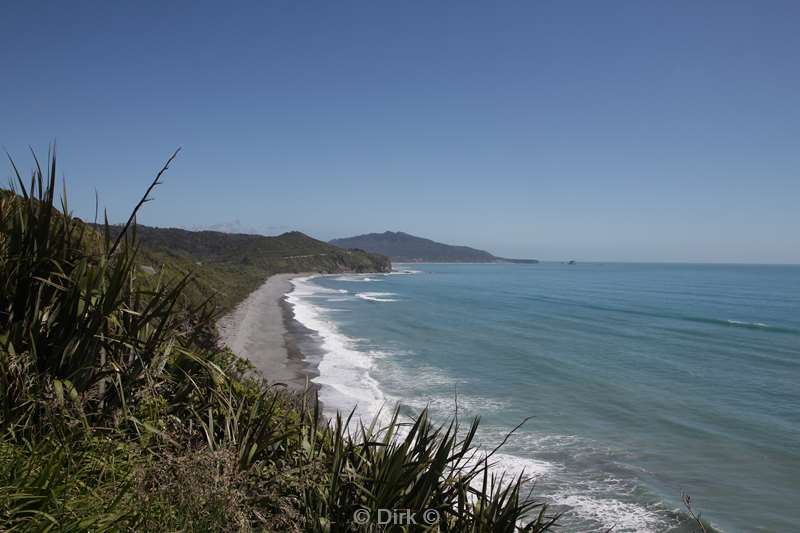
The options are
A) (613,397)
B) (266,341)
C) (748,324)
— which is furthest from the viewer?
(748,324)

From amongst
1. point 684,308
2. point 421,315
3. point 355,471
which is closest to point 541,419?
point 355,471

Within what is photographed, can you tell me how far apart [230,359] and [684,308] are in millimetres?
45059

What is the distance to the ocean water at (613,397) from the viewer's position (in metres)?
9.82

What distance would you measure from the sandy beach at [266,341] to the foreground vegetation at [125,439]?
289 inches

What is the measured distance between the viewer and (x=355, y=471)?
12.9 ft

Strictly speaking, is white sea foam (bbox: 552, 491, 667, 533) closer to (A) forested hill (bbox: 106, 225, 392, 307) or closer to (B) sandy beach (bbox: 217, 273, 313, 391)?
(B) sandy beach (bbox: 217, 273, 313, 391)

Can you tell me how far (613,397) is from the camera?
55.2 ft
